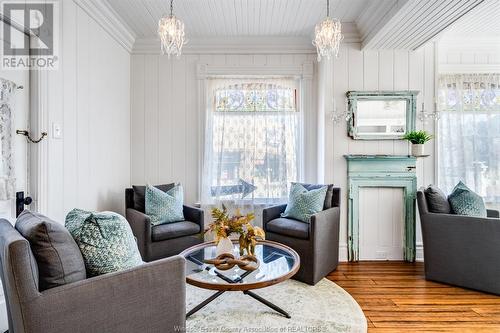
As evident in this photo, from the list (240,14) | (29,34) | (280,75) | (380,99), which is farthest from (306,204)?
(29,34)

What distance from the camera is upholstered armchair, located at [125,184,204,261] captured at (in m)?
2.80

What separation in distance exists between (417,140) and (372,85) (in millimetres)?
868

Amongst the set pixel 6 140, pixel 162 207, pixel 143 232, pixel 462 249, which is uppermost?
pixel 6 140

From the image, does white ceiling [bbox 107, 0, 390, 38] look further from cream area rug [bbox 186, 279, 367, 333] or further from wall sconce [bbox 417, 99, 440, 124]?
cream area rug [bbox 186, 279, 367, 333]

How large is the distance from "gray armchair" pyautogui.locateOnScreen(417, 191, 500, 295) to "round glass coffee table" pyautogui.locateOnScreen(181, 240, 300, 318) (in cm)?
161

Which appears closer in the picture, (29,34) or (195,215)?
(29,34)

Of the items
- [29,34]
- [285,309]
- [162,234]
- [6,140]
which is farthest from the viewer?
[162,234]

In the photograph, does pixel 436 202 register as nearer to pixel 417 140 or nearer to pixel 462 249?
pixel 462 249

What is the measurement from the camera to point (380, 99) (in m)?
3.41

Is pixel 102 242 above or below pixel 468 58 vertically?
below

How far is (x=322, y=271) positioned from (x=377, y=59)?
105 inches

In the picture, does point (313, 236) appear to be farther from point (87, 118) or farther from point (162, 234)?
point (87, 118)

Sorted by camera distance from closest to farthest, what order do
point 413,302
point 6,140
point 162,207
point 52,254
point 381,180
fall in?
point 52,254, point 6,140, point 413,302, point 162,207, point 381,180

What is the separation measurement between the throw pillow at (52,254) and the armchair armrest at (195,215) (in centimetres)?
182
